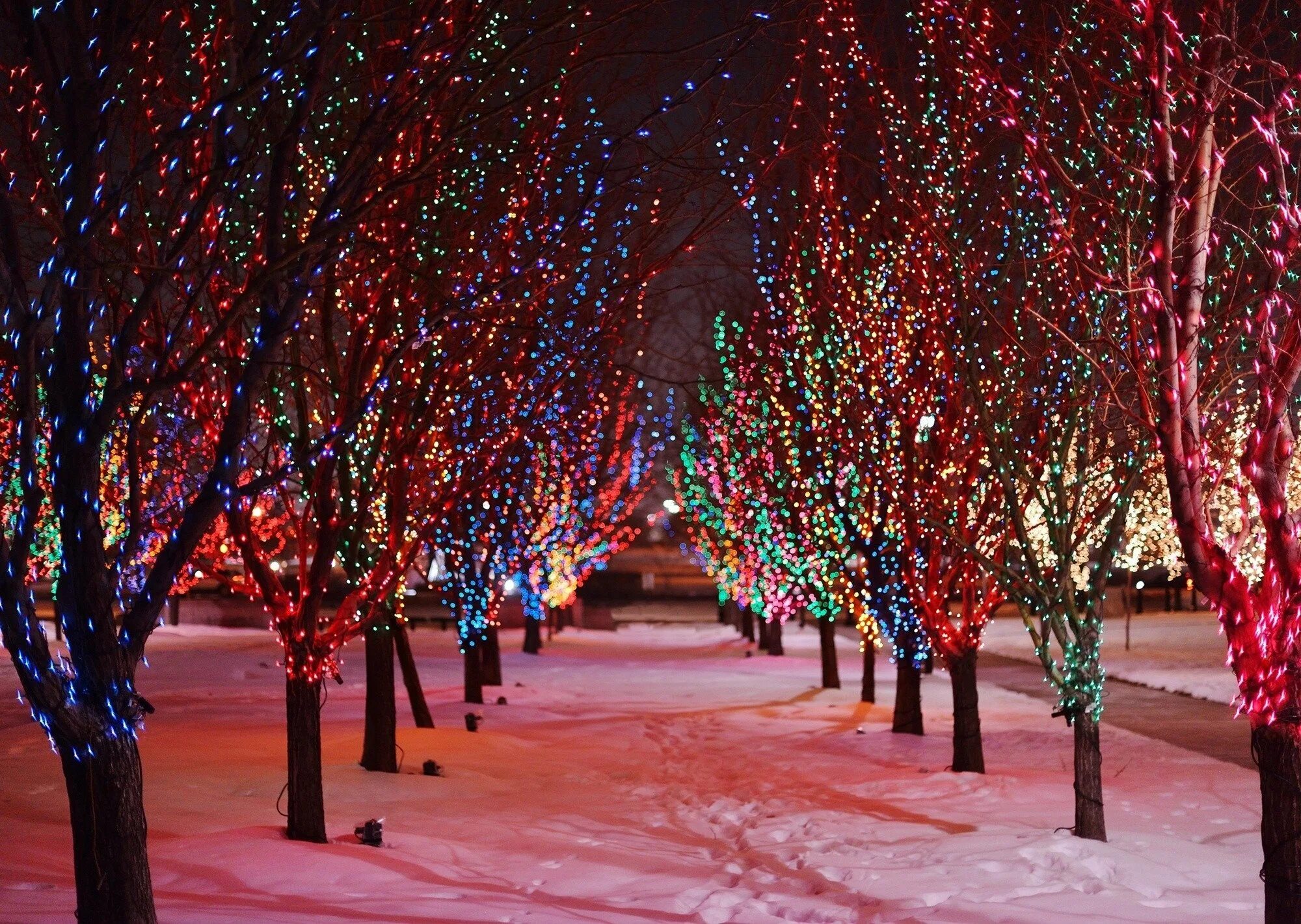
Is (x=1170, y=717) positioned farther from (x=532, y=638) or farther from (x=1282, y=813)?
(x=532, y=638)

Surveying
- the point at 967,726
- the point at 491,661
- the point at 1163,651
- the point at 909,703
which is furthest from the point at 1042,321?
the point at 1163,651

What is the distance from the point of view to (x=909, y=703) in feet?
52.9

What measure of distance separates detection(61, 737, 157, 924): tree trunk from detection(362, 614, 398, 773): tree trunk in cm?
670

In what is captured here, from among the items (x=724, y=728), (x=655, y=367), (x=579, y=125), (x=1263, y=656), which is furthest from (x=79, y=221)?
(x=655, y=367)

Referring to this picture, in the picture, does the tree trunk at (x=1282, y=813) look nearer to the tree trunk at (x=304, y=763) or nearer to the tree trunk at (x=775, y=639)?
the tree trunk at (x=304, y=763)

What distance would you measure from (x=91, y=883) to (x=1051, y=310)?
7.60 m

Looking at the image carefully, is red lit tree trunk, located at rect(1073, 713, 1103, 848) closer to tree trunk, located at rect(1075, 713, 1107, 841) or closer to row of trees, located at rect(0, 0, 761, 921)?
tree trunk, located at rect(1075, 713, 1107, 841)

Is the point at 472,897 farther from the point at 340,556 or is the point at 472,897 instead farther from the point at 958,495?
the point at 958,495

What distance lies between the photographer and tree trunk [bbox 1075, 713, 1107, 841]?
922 centimetres

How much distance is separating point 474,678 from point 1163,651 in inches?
696

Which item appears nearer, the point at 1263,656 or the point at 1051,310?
the point at 1263,656

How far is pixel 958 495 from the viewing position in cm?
1225

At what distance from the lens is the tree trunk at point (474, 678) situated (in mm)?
18453

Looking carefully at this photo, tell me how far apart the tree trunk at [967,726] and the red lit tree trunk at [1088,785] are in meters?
3.32
